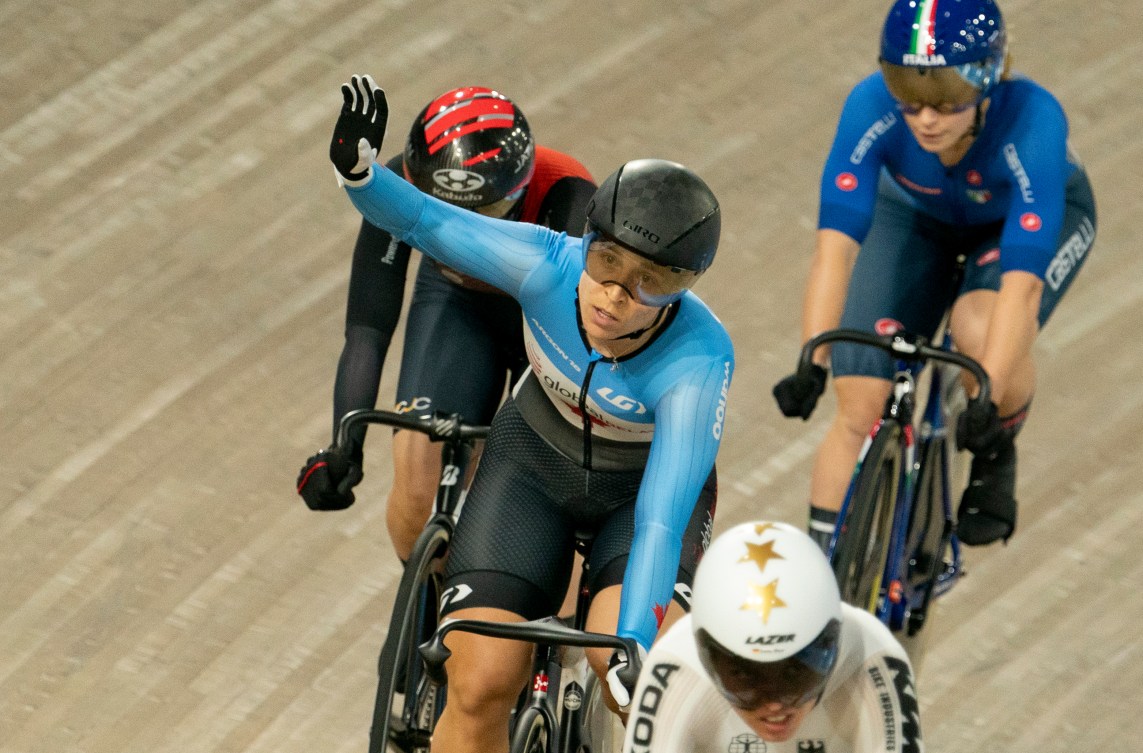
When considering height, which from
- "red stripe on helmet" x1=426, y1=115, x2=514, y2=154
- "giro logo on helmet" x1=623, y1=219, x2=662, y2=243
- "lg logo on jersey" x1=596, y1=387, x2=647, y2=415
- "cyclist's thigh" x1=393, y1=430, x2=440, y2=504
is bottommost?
"cyclist's thigh" x1=393, y1=430, x2=440, y2=504

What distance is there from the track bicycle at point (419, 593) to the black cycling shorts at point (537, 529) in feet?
0.49

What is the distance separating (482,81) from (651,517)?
405 cm

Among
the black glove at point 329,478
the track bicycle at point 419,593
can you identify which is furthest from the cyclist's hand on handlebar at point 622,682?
the black glove at point 329,478

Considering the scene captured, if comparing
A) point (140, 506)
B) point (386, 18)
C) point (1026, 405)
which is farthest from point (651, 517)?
point (386, 18)

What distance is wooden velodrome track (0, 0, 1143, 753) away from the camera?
4.94m

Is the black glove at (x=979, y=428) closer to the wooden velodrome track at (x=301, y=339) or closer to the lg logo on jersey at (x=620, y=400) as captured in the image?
the wooden velodrome track at (x=301, y=339)

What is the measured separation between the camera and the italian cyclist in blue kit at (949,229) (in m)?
4.39

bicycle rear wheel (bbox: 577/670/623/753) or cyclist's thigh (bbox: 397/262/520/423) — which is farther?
cyclist's thigh (bbox: 397/262/520/423)

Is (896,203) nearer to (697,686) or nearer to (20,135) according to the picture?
(697,686)

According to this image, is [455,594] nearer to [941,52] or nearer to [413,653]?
[413,653]

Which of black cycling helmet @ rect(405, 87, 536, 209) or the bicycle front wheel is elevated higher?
black cycling helmet @ rect(405, 87, 536, 209)

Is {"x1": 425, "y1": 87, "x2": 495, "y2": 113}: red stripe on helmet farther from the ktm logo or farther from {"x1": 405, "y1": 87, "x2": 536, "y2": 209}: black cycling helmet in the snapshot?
the ktm logo

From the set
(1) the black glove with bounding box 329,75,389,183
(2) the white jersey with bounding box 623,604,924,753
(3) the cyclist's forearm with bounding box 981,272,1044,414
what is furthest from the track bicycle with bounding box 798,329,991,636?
(2) the white jersey with bounding box 623,604,924,753

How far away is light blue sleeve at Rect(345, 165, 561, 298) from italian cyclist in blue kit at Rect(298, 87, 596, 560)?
0.43m
